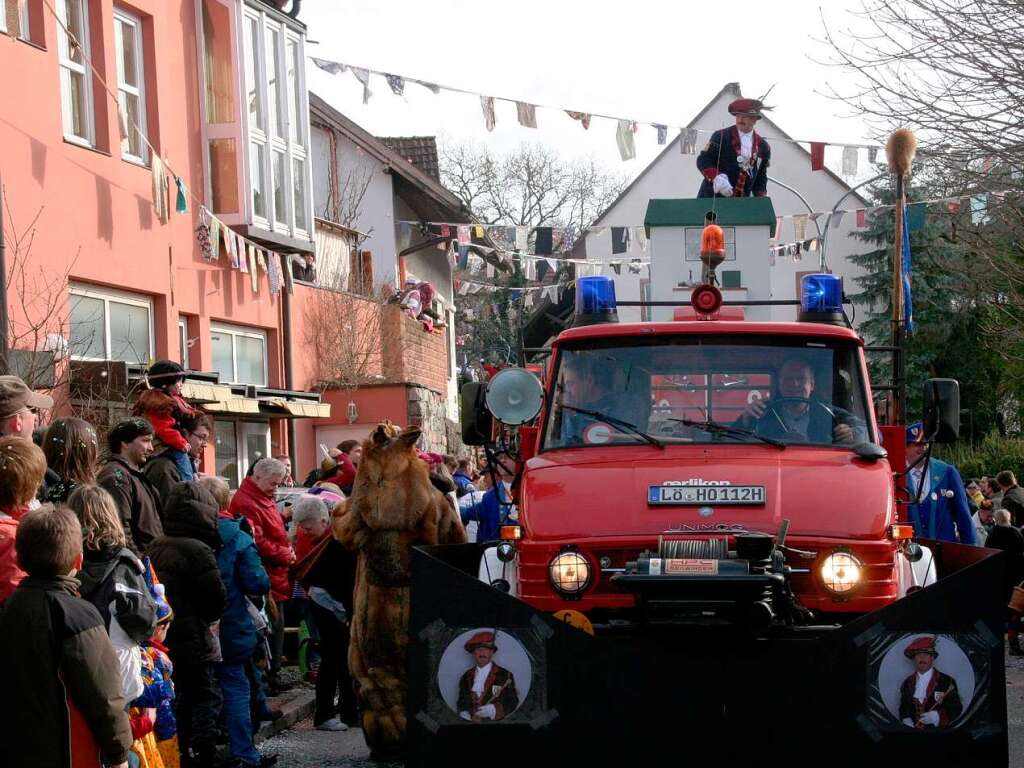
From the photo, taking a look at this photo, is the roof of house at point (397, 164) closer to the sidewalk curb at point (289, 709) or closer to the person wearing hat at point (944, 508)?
the sidewalk curb at point (289, 709)

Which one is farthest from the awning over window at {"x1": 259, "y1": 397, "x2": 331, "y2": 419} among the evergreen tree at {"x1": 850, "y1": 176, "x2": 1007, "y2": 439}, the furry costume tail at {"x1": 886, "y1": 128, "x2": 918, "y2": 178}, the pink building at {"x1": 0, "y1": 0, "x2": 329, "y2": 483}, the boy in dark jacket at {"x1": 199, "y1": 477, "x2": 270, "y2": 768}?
the evergreen tree at {"x1": 850, "y1": 176, "x2": 1007, "y2": 439}

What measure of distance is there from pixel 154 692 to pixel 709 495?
8.35 ft

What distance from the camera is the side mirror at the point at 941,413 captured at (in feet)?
26.6

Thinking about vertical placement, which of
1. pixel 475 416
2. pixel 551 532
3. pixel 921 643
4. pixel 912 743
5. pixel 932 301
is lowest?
pixel 912 743

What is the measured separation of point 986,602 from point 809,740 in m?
0.89

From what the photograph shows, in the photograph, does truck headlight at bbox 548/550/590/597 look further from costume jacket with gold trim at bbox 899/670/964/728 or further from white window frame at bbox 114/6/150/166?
white window frame at bbox 114/6/150/166

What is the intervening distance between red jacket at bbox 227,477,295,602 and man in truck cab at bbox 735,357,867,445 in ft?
13.3

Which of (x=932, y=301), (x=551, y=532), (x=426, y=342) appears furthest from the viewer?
(x=932, y=301)

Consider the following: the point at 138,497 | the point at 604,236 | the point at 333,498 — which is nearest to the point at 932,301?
the point at 604,236

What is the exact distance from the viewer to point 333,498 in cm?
1216

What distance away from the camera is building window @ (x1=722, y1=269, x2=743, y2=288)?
1098 centimetres

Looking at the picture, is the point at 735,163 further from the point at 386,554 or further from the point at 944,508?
the point at 386,554

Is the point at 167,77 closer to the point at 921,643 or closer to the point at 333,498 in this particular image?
the point at 333,498

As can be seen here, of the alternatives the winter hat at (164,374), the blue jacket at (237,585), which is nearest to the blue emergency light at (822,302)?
the blue jacket at (237,585)
